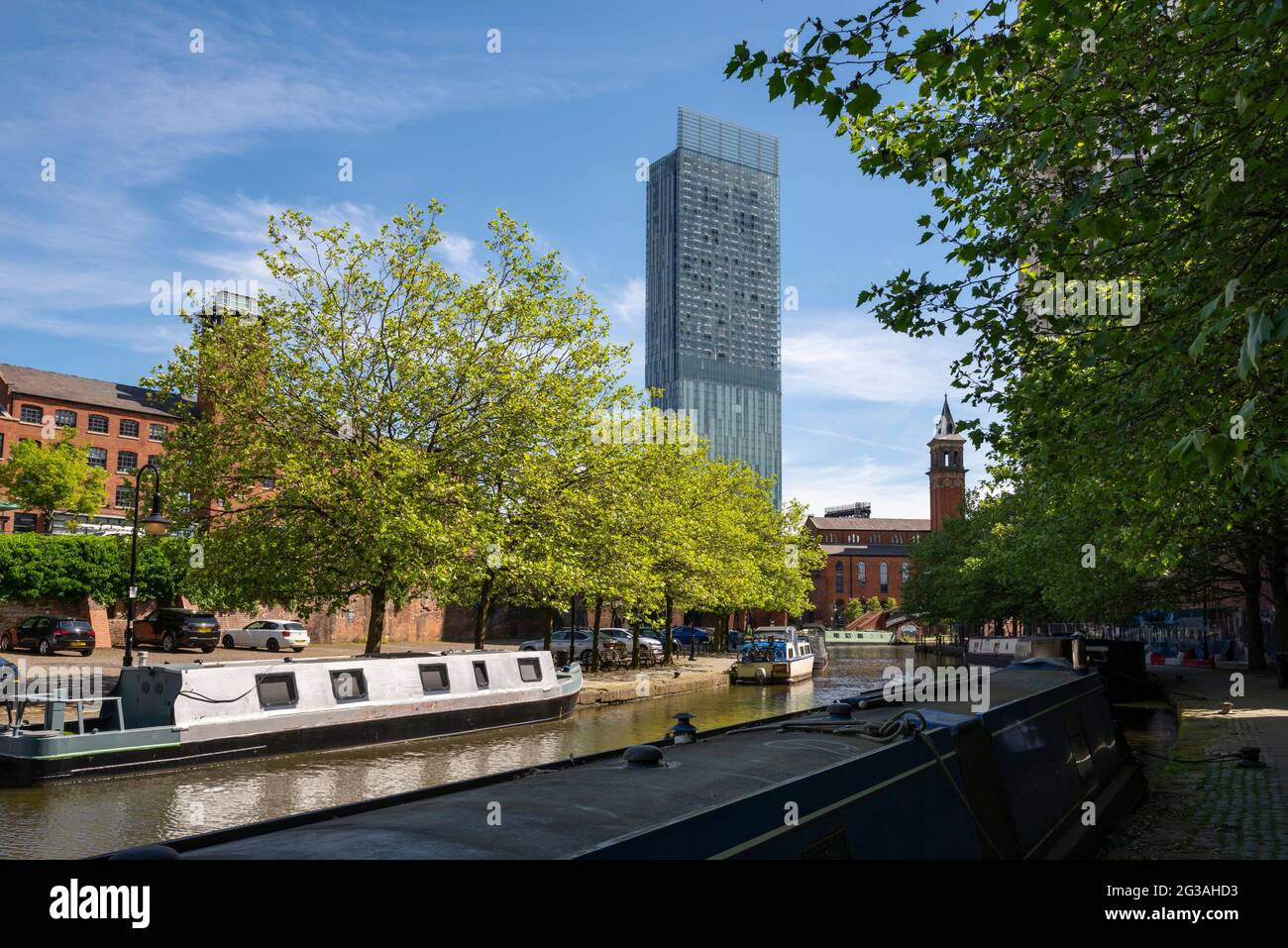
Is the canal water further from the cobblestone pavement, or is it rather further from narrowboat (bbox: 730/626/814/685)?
narrowboat (bbox: 730/626/814/685)

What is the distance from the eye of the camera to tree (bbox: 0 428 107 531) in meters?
55.8

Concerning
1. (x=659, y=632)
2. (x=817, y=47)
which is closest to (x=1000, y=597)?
(x=659, y=632)

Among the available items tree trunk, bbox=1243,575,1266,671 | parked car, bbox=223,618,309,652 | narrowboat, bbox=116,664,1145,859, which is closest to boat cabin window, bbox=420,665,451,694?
narrowboat, bbox=116,664,1145,859

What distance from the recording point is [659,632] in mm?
65938

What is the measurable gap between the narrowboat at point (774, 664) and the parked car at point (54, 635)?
82.3 ft

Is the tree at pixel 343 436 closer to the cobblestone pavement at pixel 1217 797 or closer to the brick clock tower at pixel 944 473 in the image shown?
the cobblestone pavement at pixel 1217 797

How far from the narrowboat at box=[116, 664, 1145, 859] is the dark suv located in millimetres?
33994

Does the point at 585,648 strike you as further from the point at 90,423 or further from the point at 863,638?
the point at 863,638

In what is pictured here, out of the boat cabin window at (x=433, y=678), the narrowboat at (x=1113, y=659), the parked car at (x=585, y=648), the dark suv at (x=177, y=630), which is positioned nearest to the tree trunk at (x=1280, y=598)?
the narrowboat at (x=1113, y=659)

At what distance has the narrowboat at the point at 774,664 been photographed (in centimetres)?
3750

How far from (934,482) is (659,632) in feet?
221
